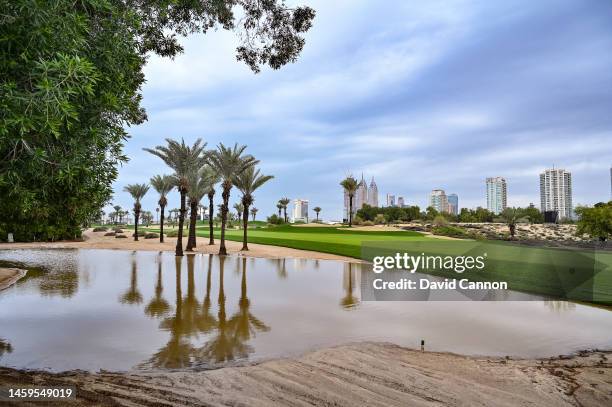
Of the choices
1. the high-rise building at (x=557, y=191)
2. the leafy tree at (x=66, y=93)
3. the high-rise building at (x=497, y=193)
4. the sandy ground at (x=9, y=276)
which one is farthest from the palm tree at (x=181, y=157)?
the high-rise building at (x=497, y=193)

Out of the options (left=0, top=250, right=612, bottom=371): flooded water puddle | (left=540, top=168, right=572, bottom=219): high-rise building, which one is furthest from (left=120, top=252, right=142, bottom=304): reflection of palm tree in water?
(left=540, top=168, right=572, bottom=219): high-rise building

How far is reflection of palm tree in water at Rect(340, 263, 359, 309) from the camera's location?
A: 1305 centimetres

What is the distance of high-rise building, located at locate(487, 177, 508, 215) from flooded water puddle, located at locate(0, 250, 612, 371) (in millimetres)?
168746

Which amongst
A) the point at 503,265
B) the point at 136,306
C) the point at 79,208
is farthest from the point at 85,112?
the point at 503,265

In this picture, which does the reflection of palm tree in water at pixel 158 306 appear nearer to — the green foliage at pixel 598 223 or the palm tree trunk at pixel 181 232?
the palm tree trunk at pixel 181 232

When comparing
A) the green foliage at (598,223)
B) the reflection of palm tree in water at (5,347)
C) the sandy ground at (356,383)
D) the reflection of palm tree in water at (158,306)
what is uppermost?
the green foliage at (598,223)

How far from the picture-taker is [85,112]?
6672mm

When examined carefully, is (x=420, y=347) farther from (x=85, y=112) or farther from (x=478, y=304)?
(x=85, y=112)

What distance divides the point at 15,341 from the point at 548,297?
16809 millimetres

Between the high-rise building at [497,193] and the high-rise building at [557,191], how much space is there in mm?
20532

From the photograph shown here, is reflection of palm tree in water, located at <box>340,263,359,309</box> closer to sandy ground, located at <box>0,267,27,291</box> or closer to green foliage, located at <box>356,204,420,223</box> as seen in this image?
sandy ground, located at <box>0,267,27,291</box>

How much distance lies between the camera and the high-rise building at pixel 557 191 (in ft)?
446

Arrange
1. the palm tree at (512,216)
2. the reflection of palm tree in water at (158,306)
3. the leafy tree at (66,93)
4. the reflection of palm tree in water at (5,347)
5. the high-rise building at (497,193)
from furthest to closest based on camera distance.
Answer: the high-rise building at (497,193) → the palm tree at (512,216) → the reflection of palm tree in water at (158,306) → the reflection of palm tree in water at (5,347) → the leafy tree at (66,93)

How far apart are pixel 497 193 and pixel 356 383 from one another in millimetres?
181448
